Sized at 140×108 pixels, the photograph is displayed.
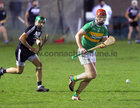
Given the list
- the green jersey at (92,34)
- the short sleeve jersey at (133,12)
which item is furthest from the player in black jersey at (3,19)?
the green jersey at (92,34)

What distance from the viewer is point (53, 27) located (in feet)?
79.1

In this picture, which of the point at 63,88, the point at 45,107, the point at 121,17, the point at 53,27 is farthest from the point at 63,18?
the point at 45,107

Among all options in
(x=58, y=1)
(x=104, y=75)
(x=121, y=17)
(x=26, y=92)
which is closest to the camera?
(x=26, y=92)

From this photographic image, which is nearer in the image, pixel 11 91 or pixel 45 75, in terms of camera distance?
A: pixel 11 91

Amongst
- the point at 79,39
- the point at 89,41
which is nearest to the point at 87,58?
the point at 89,41

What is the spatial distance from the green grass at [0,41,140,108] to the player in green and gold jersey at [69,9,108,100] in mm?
474

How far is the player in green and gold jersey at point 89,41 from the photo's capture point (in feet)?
26.8

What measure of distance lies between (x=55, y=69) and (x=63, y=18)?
35.7 feet

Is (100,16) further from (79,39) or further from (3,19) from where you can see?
(3,19)

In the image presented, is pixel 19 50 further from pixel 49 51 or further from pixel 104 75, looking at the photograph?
pixel 49 51

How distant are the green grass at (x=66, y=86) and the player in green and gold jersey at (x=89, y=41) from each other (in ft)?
1.55

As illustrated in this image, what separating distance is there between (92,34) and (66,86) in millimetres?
2317

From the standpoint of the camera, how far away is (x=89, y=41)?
8508 millimetres

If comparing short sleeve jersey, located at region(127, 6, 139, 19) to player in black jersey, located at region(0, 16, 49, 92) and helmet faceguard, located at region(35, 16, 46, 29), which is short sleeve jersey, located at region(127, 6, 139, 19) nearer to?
player in black jersey, located at region(0, 16, 49, 92)
